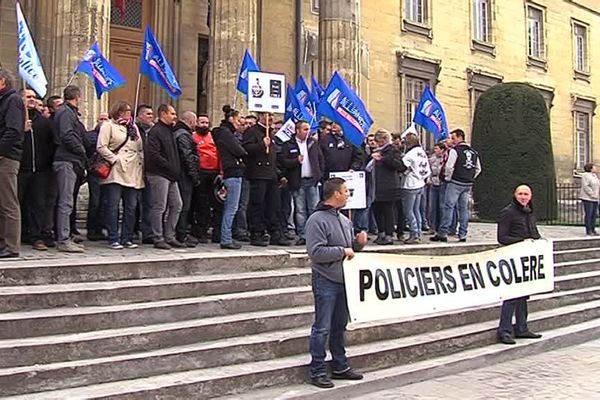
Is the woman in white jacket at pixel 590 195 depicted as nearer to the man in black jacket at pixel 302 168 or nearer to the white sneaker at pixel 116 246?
the man in black jacket at pixel 302 168

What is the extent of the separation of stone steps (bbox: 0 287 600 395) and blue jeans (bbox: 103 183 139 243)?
2863 mm

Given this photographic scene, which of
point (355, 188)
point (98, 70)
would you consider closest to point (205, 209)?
point (355, 188)

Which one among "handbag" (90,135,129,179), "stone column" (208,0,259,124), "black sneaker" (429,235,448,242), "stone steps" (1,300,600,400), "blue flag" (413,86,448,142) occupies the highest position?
A: "stone column" (208,0,259,124)

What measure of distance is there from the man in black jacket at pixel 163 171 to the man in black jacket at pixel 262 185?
1.22 meters

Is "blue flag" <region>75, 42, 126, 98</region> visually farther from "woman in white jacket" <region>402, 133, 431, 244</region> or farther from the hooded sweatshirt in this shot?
the hooded sweatshirt

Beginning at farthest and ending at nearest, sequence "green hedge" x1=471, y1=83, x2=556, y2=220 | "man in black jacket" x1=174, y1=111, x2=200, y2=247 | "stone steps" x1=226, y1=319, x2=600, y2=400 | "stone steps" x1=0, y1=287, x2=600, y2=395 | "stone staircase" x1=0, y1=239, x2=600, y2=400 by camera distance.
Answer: "green hedge" x1=471, y1=83, x2=556, y2=220, "man in black jacket" x1=174, y1=111, x2=200, y2=247, "stone steps" x1=226, y1=319, x2=600, y2=400, "stone staircase" x1=0, y1=239, x2=600, y2=400, "stone steps" x1=0, y1=287, x2=600, y2=395

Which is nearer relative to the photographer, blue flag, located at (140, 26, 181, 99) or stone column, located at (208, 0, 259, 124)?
blue flag, located at (140, 26, 181, 99)

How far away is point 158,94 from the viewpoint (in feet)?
54.2

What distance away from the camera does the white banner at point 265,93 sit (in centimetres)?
1065

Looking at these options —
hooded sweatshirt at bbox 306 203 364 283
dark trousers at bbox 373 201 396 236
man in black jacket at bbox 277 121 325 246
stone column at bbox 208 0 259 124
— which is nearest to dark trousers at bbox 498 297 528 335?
dark trousers at bbox 373 201 396 236

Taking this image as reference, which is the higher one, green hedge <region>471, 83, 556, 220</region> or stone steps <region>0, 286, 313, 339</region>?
green hedge <region>471, 83, 556, 220</region>

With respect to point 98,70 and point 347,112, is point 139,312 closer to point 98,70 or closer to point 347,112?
point 98,70

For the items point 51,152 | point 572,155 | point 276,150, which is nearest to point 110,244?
point 51,152

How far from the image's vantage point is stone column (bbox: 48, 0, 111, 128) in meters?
12.0
